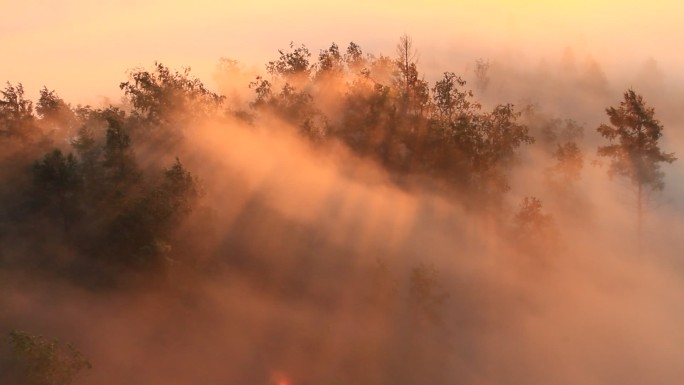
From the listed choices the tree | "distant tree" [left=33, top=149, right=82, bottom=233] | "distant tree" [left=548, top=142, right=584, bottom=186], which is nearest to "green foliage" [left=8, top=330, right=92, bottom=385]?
"distant tree" [left=33, top=149, right=82, bottom=233]

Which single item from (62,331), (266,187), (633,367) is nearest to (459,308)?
(633,367)

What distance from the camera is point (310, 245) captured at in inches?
1635

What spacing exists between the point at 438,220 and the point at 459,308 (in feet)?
23.8

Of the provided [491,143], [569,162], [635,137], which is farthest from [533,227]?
[569,162]

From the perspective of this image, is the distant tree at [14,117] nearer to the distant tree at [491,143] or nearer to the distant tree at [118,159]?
the distant tree at [118,159]

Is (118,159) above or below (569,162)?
below

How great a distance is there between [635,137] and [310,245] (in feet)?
87.4

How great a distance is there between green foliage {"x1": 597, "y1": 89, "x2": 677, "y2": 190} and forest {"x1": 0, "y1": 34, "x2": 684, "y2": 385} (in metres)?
0.18

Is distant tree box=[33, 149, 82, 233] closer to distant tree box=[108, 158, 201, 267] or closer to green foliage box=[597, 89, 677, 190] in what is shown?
distant tree box=[108, 158, 201, 267]

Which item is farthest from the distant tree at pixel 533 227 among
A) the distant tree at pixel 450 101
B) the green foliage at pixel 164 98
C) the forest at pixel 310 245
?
the green foliage at pixel 164 98

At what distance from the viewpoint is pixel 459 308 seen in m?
42.9

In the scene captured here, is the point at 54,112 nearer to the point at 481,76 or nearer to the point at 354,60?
the point at 354,60

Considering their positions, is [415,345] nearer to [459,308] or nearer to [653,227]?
[459,308]

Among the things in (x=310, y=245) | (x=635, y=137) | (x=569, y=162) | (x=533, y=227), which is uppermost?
(x=569, y=162)
